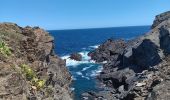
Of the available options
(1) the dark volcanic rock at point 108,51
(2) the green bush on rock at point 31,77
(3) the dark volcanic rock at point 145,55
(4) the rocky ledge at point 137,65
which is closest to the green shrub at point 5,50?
(2) the green bush on rock at point 31,77

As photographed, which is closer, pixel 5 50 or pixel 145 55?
pixel 5 50

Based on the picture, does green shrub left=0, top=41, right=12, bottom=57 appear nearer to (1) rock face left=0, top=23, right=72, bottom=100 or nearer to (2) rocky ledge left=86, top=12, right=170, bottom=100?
(1) rock face left=0, top=23, right=72, bottom=100

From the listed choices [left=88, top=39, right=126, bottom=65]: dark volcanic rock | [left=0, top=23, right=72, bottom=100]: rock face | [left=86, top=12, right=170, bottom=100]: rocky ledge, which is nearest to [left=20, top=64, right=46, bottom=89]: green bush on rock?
[left=0, top=23, right=72, bottom=100]: rock face

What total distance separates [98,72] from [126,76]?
2185 centimetres

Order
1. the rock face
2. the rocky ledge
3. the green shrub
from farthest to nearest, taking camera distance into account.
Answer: the rocky ledge → the green shrub → the rock face

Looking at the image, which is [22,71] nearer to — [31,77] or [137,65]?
[31,77]

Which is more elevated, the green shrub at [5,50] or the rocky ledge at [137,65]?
the green shrub at [5,50]

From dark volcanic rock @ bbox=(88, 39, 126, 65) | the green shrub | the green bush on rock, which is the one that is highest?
the green shrub

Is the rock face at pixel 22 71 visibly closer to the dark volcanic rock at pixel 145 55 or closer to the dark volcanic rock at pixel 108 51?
the dark volcanic rock at pixel 145 55

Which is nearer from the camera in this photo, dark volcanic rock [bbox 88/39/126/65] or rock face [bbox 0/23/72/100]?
rock face [bbox 0/23/72/100]

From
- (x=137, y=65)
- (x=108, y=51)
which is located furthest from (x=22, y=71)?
(x=108, y=51)

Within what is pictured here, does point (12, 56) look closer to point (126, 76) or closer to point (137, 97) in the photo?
point (137, 97)

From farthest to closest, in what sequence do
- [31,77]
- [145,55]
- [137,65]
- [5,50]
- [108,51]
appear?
[108,51], [137,65], [145,55], [31,77], [5,50]

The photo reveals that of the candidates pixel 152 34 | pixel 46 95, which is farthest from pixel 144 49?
pixel 46 95
